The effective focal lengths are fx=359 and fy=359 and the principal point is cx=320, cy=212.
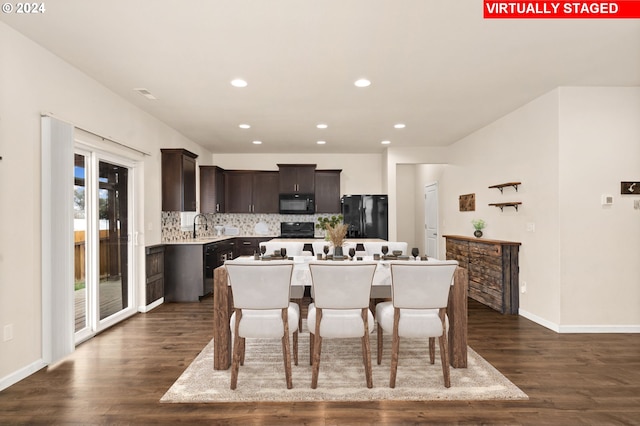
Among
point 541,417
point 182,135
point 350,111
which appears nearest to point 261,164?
point 182,135

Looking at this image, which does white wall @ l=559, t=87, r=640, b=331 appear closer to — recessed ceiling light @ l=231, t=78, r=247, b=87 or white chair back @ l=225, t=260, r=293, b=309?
white chair back @ l=225, t=260, r=293, b=309

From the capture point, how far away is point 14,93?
9.22 ft

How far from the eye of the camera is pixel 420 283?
2.63 m

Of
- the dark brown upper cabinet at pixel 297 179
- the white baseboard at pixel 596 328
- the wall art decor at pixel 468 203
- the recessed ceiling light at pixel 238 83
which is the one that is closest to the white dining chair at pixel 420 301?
the white baseboard at pixel 596 328

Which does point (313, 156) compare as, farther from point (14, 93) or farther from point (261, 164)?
point (14, 93)

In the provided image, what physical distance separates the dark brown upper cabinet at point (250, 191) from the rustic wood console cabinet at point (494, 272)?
4012 mm

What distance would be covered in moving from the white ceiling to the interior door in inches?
128

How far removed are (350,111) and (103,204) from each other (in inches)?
129

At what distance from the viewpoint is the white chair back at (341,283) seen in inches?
101

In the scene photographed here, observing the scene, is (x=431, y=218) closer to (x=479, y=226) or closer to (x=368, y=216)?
(x=368, y=216)

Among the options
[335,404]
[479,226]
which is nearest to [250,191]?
[479,226]

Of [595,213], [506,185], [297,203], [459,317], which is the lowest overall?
[459,317]

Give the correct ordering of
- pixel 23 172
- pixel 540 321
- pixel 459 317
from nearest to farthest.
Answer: pixel 23 172
pixel 459 317
pixel 540 321

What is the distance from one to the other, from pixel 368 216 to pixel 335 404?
5.23m
